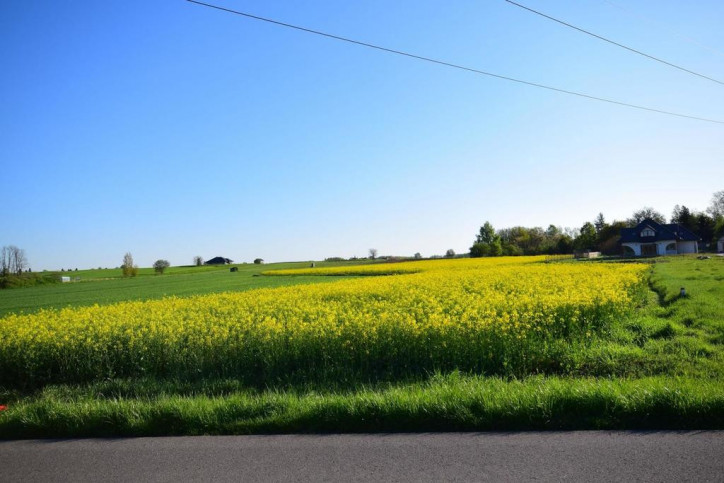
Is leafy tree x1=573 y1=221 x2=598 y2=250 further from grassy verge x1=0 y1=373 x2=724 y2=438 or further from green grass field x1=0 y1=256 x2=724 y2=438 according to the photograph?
grassy verge x1=0 y1=373 x2=724 y2=438

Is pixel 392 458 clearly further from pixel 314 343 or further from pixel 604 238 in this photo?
pixel 604 238

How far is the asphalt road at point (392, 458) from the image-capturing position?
3.70m

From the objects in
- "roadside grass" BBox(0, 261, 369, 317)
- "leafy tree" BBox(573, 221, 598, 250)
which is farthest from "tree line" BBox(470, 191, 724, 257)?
"roadside grass" BBox(0, 261, 369, 317)

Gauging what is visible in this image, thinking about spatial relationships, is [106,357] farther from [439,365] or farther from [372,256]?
[372,256]

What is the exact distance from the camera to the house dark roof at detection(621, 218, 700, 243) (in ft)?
221

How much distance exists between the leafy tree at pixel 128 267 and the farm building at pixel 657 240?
92.3 m

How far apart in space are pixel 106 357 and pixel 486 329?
27.0 ft

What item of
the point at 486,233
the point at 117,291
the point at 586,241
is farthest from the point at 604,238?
the point at 117,291

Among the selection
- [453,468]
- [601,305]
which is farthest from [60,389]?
[601,305]

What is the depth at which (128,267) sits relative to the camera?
3772 inches

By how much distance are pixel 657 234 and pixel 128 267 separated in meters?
99.5

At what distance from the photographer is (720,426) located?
4.50 meters

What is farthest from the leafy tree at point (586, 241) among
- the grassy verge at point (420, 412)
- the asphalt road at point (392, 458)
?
the asphalt road at point (392, 458)

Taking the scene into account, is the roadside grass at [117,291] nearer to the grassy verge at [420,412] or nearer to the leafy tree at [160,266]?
the grassy verge at [420,412]
